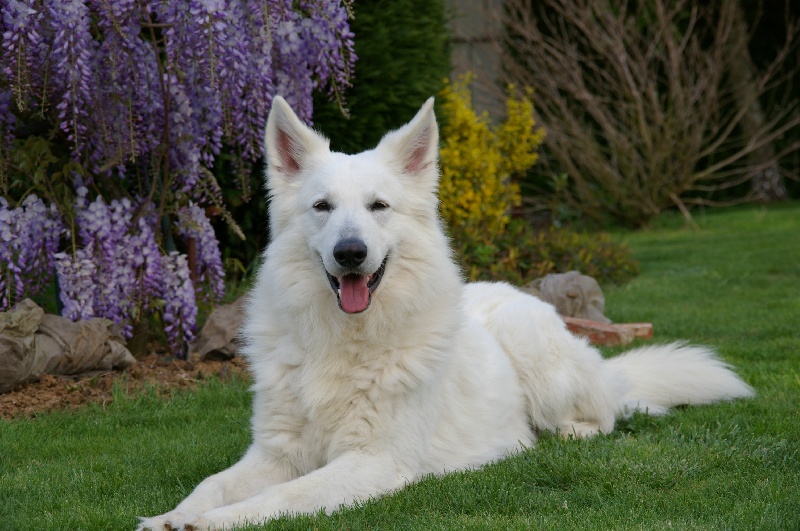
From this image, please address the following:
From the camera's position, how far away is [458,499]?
11.2ft

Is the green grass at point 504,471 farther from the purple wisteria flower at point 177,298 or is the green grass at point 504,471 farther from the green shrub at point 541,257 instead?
the green shrub at point 541,257

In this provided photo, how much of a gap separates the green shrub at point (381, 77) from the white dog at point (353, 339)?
4.46m

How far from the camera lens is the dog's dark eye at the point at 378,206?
3689mm

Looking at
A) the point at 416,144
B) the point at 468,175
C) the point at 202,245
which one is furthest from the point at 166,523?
the point at 468,175

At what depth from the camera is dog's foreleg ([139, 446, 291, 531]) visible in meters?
3.09

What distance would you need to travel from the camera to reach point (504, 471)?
374cm

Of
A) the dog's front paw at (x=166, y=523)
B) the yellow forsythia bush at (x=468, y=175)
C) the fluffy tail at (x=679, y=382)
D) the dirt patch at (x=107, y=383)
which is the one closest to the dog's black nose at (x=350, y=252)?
the dog's front paw at (x=166, y=523)

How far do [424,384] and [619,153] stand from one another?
34.2 ft

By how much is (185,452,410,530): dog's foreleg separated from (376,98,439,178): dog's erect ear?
3.98ft

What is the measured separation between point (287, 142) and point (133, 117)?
2.03m

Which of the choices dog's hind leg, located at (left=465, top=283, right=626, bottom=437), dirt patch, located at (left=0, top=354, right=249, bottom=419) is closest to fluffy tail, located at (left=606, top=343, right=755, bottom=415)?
dog's hind leg, located at (left=465, top=283, right=626, bottom=437)

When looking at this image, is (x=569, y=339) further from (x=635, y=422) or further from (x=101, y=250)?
(x=101, y=250)

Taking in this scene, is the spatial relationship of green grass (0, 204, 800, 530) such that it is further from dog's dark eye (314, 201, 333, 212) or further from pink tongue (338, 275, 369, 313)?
dog's dark eye (314, 201, 333, 212)

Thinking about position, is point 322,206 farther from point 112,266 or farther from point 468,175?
point 468,175
